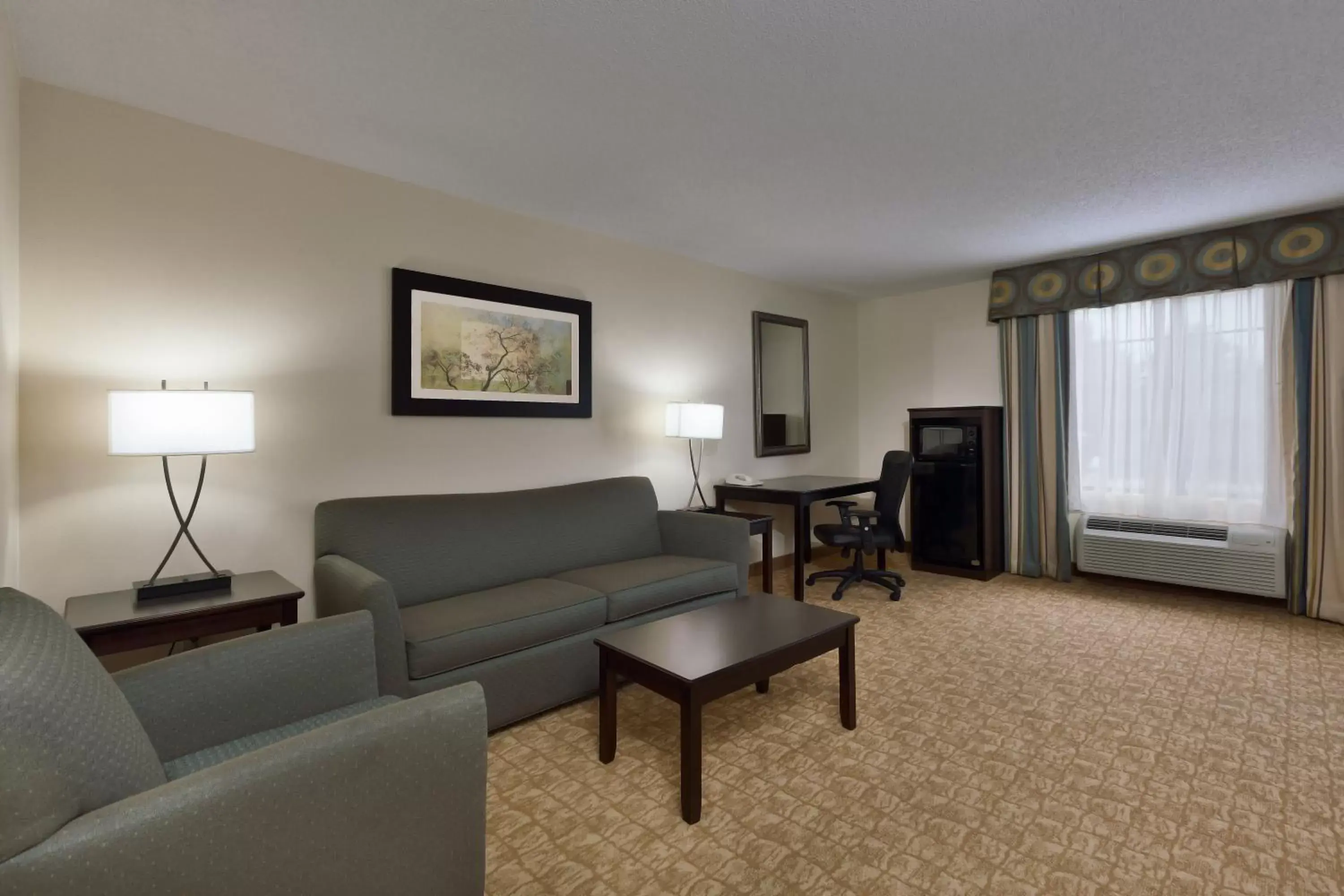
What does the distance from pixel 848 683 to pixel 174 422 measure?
8.10ft

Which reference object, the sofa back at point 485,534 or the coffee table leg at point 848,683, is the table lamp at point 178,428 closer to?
the sofa back at point 485,534

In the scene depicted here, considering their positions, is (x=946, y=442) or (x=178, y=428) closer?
(x=178, y=428)

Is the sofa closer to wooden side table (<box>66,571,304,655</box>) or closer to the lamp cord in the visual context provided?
wooden side table (<box>66,571,304,655</box>)

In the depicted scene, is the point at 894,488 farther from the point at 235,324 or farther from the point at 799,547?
the point at 235,324

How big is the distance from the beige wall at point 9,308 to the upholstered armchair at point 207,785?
40.1 inches

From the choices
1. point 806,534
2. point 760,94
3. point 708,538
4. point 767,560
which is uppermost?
point 760,94

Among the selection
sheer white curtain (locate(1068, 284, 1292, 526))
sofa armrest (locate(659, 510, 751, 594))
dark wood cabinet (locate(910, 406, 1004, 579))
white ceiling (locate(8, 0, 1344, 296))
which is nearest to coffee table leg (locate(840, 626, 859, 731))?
sofa armrest (locate(659, 510, 751, 594))

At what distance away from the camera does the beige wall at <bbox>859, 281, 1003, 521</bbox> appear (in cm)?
504

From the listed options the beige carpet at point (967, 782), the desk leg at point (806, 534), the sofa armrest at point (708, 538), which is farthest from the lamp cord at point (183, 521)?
the desk leg at point (806, 534)

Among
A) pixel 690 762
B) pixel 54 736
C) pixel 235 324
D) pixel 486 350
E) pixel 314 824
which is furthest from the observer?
pixel 486 350

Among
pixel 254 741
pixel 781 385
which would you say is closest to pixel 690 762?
pixel 254 741

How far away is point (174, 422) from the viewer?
1932 mm

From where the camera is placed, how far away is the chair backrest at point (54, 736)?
84cm

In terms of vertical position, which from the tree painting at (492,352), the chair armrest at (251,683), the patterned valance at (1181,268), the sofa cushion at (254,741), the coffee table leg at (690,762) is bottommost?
the coffee table leg at (690,762)
